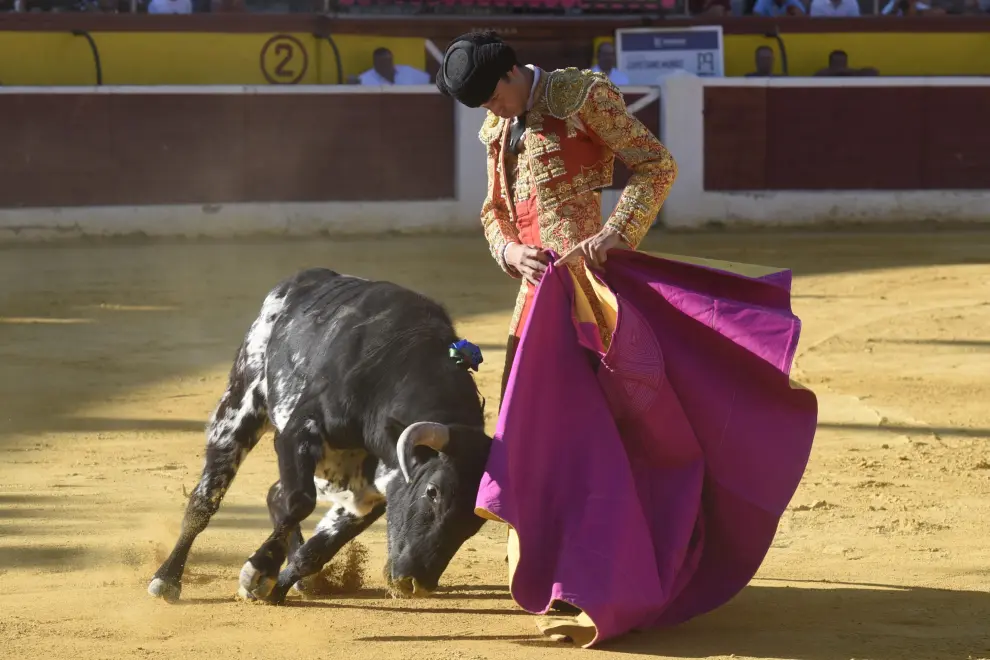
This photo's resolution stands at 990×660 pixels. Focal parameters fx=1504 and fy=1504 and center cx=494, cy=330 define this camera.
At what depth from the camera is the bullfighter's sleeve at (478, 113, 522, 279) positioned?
2.88 meters

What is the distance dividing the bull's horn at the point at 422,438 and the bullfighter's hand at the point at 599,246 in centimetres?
41

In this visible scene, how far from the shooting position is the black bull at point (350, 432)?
2.68m

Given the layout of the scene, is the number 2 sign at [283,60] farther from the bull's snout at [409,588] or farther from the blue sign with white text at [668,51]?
the bull's snout at [409,588]

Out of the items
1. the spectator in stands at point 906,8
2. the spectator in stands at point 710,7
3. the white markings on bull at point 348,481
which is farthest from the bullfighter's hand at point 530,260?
the spectator in stands at point 906,8

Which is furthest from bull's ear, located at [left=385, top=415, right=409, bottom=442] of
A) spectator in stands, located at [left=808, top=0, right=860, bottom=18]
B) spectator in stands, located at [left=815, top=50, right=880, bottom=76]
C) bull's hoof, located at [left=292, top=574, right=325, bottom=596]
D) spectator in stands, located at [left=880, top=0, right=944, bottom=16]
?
spectator in stands, located at [left=880, top=0, right=944, bottom=16]

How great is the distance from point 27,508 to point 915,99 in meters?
7.50

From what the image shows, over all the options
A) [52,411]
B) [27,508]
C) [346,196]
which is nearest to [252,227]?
[346,196]

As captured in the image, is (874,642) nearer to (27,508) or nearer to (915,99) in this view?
(27,508)

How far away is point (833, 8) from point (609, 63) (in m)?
1.88

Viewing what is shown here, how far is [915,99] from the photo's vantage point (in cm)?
985

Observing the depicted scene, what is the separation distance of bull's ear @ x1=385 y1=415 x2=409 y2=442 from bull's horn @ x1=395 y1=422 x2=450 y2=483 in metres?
0.15

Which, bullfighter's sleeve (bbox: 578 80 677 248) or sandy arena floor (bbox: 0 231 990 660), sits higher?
bullfighter's sleeve (bbox: 578 80 677 248)

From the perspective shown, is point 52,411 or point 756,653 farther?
point 52,411

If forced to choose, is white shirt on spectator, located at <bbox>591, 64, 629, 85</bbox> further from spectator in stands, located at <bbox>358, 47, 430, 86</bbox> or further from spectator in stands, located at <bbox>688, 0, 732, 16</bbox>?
spectator in stands, located at <bbox>358, 47, 430, 86</bbox>
